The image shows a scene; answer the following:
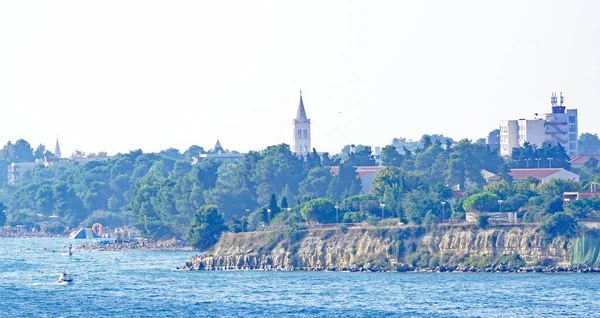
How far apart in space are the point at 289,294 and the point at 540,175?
6841cm

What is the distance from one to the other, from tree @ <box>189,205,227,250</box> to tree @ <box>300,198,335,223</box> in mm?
8114

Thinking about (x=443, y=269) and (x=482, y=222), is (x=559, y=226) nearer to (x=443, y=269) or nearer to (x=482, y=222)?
(x=482, y=222)

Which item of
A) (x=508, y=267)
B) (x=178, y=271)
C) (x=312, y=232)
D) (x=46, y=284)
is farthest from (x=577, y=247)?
(x=46, y=284)

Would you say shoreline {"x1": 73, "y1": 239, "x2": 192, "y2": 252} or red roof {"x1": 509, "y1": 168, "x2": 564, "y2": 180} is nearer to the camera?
red roof {"x1": 509, "y1": 168, "x2": 564, "y2": 180}

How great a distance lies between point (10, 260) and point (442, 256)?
1870 inches

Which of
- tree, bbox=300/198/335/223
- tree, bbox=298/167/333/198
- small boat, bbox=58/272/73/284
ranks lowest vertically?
small boat, bbox=58/272/73/284

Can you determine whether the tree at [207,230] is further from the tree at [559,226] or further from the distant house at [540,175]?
the distant house at [540,175]

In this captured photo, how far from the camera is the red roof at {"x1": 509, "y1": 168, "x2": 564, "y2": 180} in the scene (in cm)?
16650

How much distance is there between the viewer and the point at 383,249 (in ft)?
410

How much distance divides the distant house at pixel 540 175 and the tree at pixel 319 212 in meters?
34.7

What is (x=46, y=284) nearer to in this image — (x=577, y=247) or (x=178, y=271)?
(x=178, y=271)

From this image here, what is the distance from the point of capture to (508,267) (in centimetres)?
11906

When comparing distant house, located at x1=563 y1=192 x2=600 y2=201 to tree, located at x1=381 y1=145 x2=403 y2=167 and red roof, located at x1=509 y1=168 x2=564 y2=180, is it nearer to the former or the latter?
red roof, located at x1=509 y1=168 x2=564 y2=180

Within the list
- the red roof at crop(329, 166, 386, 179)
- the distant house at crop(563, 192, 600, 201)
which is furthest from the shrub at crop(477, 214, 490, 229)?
the red roof at crop(329, 166, 386, 179)
